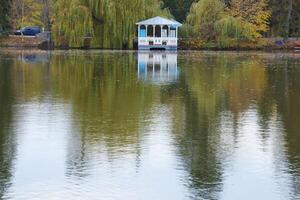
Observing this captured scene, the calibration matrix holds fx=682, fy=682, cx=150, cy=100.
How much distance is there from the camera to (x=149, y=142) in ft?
42.3

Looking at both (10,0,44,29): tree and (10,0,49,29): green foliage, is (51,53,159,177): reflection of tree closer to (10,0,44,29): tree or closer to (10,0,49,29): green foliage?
(10,0,49,29): green foliage

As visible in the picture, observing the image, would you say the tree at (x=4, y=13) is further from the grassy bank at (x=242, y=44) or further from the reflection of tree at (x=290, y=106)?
the reflection of tree at (x=290, y=106)

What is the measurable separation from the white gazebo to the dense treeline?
49.0 inches

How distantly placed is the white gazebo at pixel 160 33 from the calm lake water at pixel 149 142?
38294 millimetres

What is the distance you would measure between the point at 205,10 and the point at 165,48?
5.89 metres

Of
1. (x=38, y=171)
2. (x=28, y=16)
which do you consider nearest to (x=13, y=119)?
(x=38, y=171)

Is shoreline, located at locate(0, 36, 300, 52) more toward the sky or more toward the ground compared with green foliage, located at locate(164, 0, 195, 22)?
more toward the ground

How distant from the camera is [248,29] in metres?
65.6

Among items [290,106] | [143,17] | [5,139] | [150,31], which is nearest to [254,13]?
[150,31]

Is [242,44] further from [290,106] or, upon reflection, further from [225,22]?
[290,106]

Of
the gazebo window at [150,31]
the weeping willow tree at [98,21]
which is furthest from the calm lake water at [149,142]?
the gazebo window at [150,31]

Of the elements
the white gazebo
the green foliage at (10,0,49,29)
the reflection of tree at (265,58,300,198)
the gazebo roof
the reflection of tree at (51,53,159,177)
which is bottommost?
the reflection of tree at (265,58,300,198)

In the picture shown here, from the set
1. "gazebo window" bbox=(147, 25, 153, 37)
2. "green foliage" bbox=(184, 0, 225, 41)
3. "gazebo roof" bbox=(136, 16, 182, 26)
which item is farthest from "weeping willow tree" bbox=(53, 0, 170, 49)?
"green foliage" bbox=(184, 0, 225, 41)

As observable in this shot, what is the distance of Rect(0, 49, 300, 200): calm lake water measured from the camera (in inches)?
379
